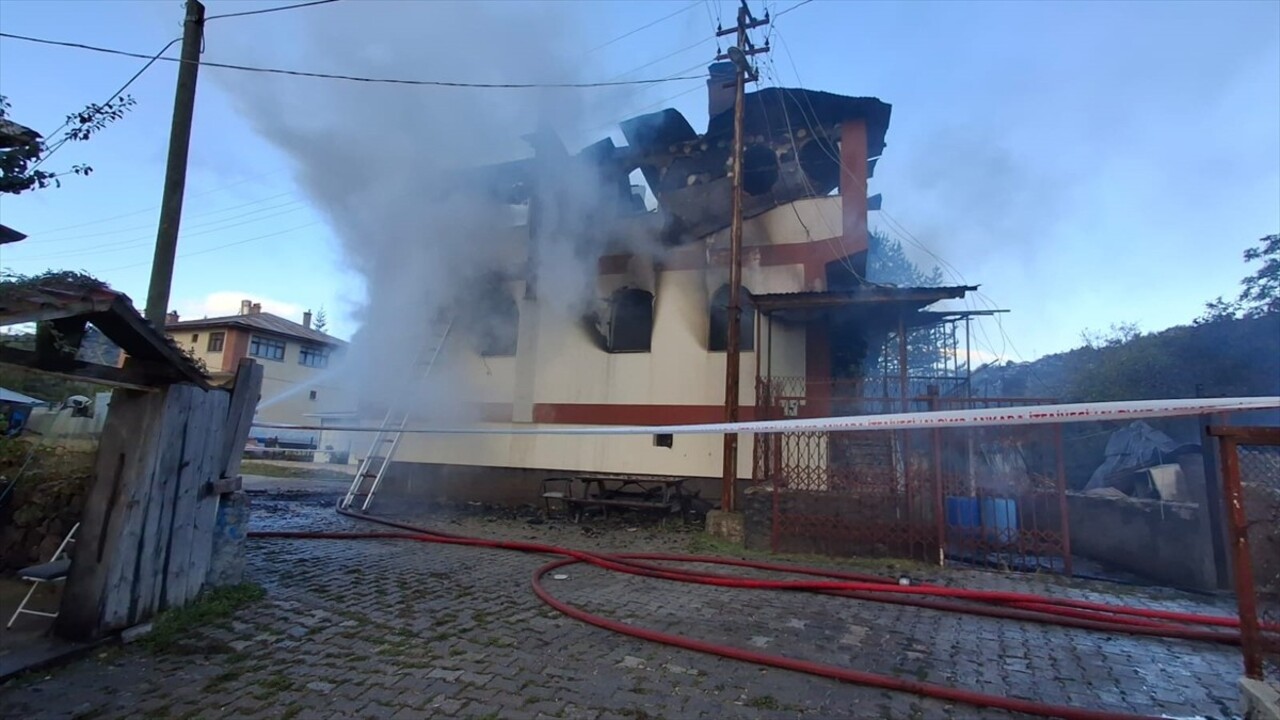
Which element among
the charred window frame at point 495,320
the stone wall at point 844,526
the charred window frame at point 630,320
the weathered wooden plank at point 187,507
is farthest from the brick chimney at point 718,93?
the weathered wooden plank at point 187,507

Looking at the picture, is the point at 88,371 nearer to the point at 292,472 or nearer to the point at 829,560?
the point at 829,560

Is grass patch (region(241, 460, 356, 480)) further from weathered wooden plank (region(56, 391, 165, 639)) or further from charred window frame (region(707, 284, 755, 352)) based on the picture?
weathered wooden plank (region(56, 391, 165, 639))

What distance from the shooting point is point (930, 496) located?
25.7 feet

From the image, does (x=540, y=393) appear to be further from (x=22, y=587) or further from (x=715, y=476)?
(x=22, y=587)

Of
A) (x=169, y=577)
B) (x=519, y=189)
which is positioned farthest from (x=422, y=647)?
(x=519, y=189)

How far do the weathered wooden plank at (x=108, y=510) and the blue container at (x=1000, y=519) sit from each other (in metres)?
9.06

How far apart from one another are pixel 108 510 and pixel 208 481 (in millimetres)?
835

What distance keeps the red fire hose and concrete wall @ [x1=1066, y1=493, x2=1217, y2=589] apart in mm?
2315

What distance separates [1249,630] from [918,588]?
2.88 meters

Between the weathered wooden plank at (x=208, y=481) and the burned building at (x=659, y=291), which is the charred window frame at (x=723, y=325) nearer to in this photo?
the burned building at (x=659, y=291)

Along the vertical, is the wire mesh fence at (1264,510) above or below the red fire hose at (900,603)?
above

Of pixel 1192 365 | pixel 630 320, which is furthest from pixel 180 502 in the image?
pixel 1192 365

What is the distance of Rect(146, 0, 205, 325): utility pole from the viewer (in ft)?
23.5

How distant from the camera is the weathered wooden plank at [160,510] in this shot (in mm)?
4594
